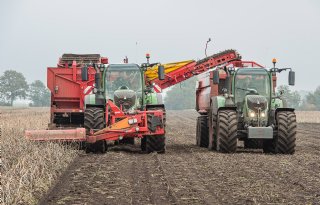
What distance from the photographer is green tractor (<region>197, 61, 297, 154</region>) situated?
14125 mm

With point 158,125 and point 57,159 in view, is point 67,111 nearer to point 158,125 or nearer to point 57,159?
point 158,125

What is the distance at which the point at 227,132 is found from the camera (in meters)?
14.1

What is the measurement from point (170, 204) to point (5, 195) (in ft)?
Result: 6.85

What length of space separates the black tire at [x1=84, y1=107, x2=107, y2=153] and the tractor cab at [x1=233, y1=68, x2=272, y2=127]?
3.88m

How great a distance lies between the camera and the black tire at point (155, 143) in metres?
14.0

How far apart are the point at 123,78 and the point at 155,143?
7.80ft

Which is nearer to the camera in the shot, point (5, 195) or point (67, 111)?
point (5, 195)

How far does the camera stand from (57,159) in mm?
10922

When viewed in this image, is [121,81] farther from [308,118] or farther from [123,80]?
[308,118]

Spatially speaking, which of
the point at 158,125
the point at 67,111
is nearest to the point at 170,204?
the point at 158,125

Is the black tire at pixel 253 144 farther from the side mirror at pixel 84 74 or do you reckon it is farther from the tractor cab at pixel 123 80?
the side mirror at pixel 84 74

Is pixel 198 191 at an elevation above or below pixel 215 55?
below

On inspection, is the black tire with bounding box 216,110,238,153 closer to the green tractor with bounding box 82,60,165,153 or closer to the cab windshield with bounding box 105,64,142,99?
the green tractor with bounding box 82,60,165,153

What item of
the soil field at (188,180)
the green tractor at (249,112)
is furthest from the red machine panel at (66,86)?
the soil field at (188,180)
